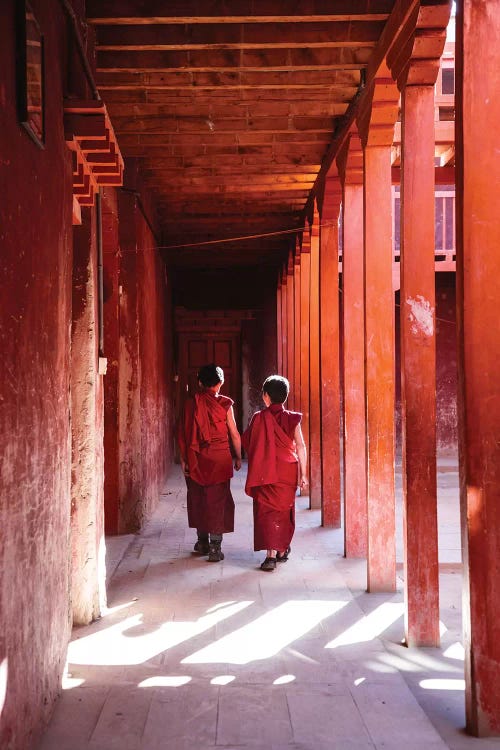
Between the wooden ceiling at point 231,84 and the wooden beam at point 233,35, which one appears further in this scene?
the wooden beam at point 233,35

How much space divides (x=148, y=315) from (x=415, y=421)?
605cm

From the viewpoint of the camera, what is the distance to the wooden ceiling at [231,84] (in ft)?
17.1

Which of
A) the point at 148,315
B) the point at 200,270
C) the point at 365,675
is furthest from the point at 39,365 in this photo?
the point at 200,270

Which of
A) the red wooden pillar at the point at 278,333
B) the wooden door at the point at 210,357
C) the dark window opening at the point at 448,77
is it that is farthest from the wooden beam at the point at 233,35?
the wooden door at the point at 210,357

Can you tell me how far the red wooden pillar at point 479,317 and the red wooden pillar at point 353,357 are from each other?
137 inches

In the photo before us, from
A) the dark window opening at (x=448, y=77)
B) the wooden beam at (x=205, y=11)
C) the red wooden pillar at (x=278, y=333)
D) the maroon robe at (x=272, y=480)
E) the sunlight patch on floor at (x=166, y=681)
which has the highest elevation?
the dark window opening at (x=448, y=77)

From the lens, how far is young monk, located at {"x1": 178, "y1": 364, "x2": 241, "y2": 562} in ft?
22.1

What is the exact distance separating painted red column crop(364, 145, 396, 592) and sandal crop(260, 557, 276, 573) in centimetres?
100

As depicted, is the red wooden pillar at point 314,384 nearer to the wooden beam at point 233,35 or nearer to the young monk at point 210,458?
the young monk at point 210,458

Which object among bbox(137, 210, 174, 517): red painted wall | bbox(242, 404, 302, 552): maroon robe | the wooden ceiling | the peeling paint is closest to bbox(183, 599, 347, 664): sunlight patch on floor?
bbox(242, 404, 302, 552): maroon robe

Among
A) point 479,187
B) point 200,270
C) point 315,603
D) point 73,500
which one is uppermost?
point 200,270

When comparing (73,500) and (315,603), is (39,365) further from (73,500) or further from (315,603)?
(315,603)

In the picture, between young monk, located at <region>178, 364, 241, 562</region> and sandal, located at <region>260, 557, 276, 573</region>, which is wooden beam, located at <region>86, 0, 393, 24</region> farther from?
sandal, located at <region>260, 557, 276, 573</region>

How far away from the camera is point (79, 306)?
500 cm
